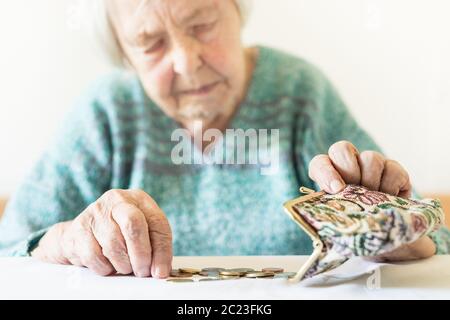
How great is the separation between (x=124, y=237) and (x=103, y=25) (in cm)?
95

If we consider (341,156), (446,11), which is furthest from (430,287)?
(446,11)

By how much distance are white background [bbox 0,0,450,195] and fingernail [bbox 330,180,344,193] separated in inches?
36.2

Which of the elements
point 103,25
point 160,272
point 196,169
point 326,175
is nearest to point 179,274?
point 160,272

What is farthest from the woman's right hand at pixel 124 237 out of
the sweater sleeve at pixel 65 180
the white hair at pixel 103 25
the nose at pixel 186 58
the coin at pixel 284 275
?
the white hair at pixel 103 25

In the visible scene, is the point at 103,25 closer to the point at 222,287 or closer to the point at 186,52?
the point at 186,52

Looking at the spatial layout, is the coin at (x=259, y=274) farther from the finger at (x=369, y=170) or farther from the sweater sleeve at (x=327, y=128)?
the sweater sleeve at (x=327, y=128)

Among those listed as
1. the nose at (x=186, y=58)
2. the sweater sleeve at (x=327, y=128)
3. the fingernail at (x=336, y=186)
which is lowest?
the fingernail at (x=336, y=186)

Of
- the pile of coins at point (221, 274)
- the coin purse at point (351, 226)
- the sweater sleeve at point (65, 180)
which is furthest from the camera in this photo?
the sweater sleeve at point (65, 180)

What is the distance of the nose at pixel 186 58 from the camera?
1.49 m

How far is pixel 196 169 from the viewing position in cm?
155

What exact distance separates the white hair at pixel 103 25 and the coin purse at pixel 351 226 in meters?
1.00

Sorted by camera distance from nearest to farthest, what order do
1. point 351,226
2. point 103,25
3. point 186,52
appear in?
point 351,226 < point 186,52 < point 103,25

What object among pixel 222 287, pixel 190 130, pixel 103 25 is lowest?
pixel 222 287
